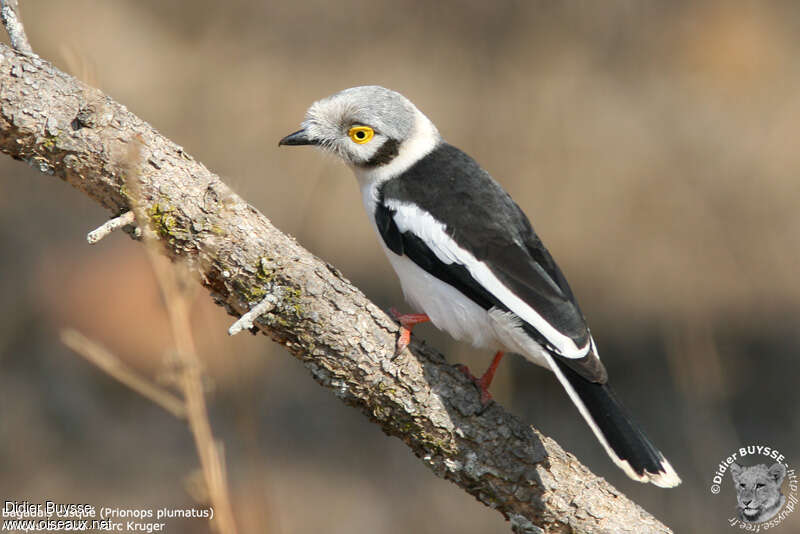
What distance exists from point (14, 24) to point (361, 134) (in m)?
1.53

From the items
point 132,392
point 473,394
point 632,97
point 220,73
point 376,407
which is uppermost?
point 632,97

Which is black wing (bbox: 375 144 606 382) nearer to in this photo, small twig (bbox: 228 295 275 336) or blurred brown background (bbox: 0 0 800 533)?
small twig (bbox: 228 295 275 336)

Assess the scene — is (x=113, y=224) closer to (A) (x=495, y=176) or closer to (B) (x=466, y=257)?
(B) (x=466, y=257)

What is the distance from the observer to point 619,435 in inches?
113

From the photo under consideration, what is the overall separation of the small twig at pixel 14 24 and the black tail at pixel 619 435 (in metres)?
2.09

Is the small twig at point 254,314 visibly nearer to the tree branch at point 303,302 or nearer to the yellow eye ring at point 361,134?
the tree branch at point 303,302

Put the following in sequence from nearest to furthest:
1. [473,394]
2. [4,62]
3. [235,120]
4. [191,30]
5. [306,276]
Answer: [4,62] → [306,276] → [473,394] → [235,120] → [191,30]

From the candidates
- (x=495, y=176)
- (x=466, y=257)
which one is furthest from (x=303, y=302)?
(x=495, y=176)

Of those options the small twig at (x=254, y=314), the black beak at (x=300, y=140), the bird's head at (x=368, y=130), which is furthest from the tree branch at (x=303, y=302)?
the black beak at (x=300, y=140)

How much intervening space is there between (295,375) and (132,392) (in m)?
1.14

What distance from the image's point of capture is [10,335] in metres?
6.15

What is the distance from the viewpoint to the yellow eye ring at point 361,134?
12.2 ft

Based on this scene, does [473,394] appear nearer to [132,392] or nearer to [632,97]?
[132,392]

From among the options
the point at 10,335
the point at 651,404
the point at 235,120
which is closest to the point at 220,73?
the point at 235,120
